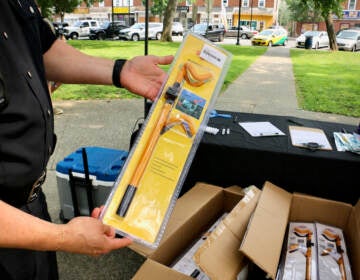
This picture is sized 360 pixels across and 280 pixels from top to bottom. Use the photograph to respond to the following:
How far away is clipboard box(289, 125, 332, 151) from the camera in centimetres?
258

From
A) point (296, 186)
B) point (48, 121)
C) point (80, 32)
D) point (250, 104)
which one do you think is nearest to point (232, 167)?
point (296, 186)

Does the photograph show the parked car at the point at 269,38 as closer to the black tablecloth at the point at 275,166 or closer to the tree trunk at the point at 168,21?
the tree trunk at the point at 168,21

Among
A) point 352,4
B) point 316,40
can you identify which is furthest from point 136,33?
point 352,4

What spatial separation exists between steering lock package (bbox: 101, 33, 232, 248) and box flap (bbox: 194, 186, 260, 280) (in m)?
0.38

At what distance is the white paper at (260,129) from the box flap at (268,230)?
1.91 feet

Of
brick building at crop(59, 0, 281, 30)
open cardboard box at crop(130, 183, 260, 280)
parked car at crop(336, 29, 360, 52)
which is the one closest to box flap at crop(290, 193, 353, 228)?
open cardboard box at crop(130, 183, 260, 280)

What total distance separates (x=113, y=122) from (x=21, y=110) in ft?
14.6

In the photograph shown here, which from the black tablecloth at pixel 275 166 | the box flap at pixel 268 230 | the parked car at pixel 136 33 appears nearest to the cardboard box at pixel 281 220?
the box flap at pixel 268 230

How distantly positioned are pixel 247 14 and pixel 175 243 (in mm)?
53274

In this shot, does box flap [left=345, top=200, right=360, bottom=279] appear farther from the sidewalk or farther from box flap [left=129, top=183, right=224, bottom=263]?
the sidewalk

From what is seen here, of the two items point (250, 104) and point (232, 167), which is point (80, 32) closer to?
point (250, 104)

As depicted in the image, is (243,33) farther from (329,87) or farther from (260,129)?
(260,129)

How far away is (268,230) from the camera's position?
1936 millimetres

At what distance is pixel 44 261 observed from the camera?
4.45 feet
